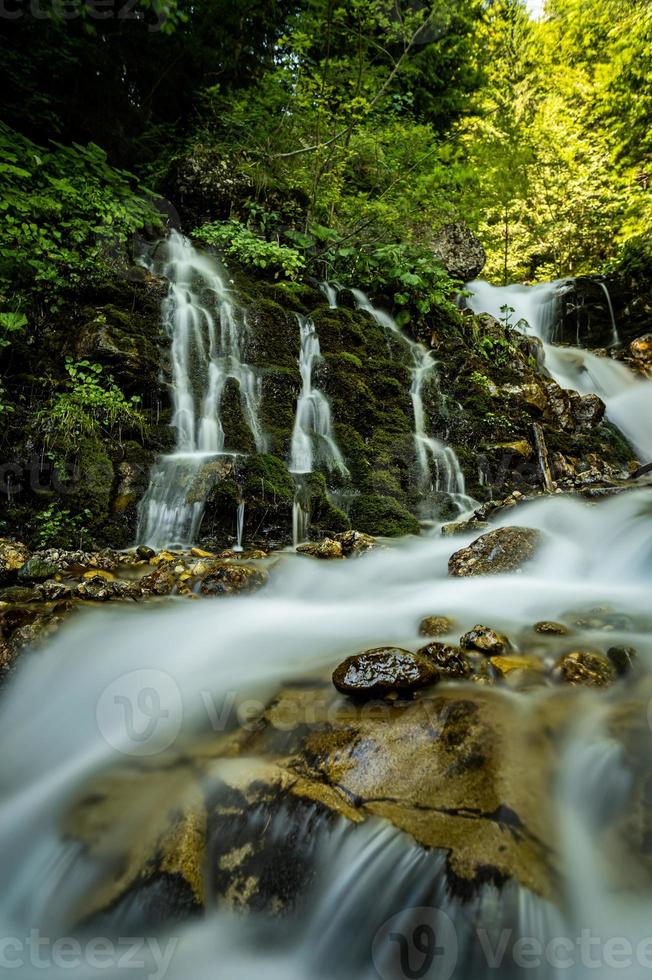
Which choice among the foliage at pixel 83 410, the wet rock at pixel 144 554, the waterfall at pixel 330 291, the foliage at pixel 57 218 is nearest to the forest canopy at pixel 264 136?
the foliage at pixel 57 218

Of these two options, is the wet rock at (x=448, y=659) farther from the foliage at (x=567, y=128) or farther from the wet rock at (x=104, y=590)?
the foliage at (x=567, y=128)

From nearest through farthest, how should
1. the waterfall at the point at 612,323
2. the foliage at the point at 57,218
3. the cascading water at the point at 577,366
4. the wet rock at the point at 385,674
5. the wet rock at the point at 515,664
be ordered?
the wet rock at the point at 385,674, the wet rock at the point at 515,664, the foliage at the point at 57,218, the cascading water at the point at 577,366, the waterfall at the point at 612,323

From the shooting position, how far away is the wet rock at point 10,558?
3.98 m

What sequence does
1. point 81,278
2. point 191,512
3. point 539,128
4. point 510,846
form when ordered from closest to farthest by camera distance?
point 510,846, point 191,512, point 81,278, point 539,128

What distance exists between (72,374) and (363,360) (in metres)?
3.99

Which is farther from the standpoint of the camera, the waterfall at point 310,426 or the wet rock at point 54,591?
the waterfall at point 310,426

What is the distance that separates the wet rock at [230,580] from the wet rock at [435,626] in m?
1.57

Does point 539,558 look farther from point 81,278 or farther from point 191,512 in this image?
point 81,278

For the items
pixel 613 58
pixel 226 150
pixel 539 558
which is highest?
pixel 613 58

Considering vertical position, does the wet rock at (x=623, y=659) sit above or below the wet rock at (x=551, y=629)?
below

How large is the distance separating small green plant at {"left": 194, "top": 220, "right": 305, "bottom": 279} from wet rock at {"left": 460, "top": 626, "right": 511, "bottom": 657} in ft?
20.8

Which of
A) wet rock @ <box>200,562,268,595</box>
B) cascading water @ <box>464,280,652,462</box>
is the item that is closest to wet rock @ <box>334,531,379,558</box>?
wet rock @ <box>200,562,268,595</box>

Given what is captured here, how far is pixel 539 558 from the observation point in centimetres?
438

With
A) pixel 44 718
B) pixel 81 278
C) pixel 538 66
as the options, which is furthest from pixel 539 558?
pixel 538 66
